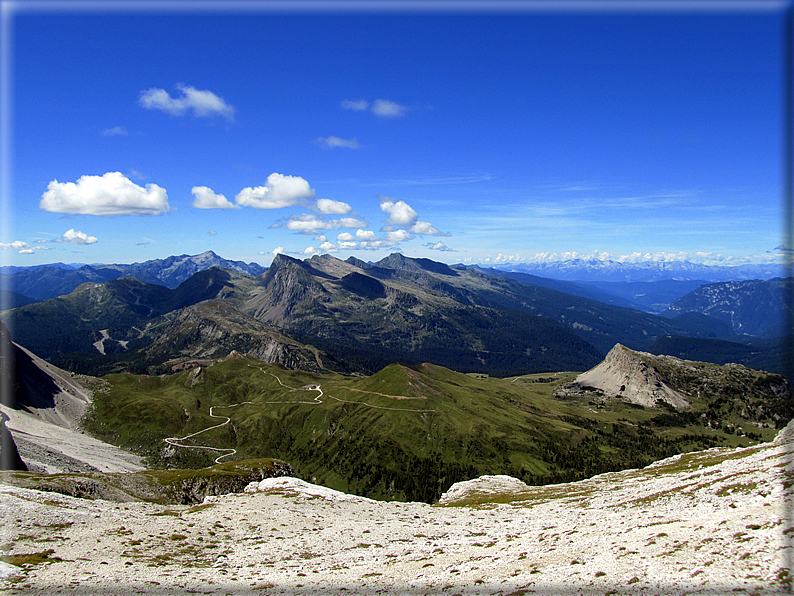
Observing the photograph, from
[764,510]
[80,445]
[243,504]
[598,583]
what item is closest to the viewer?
[598,583]

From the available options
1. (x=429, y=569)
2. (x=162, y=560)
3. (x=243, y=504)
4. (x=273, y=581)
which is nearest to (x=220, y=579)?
(x=273, y=581)

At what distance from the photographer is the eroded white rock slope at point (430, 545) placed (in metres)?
25.7

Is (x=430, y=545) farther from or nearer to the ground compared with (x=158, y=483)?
farther from the ground

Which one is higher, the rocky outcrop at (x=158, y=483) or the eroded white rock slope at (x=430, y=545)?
the eroded white rock slope at (x=430, y=545)

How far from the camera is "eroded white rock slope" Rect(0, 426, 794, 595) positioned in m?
25.7

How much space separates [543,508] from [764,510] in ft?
127

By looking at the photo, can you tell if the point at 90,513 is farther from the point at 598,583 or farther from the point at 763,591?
the point at 763,591

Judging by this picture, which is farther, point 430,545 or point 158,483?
point 158,483

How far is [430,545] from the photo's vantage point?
4272cm

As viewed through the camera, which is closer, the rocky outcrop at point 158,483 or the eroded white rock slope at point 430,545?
the eroded white rock slope at point 430,545

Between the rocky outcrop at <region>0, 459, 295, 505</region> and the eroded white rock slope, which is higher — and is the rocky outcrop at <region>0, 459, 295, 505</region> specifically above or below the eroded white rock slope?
below

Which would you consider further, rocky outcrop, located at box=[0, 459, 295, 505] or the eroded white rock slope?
rocky outcrop, located at box=[0, 459, 295, 505]

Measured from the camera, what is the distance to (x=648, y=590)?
23.0 m

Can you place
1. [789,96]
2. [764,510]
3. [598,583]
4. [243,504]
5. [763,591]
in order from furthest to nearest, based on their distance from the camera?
1. [243,504]
2. [764,510]
3. [598,583]
4. [763,591]
5. [789,96]
